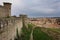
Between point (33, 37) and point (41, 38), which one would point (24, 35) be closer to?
point (33, 37)

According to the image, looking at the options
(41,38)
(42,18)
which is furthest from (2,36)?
(42,18)

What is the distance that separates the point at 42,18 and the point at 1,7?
4.89 meters

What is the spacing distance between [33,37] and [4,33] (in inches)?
281

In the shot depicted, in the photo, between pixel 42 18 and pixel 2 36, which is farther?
pixel 42 18

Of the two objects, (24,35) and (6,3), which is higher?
(6,3)

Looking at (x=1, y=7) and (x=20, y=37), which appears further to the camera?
(x=1, y=7)

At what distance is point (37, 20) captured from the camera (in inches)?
1085

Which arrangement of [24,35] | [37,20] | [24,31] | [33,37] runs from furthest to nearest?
[37,20]
[24,31]
[24,35]
[33,37]

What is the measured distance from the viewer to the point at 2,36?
30.4 feet

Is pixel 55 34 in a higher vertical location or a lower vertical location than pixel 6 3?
lower

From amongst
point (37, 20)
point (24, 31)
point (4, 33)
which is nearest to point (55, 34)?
point (24, 31)

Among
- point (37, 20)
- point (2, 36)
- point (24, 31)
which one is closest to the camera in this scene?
point (2, 36)

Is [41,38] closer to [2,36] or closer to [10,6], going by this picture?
[2,36]

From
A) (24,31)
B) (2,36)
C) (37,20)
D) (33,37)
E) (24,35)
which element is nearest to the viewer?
(2,36)
